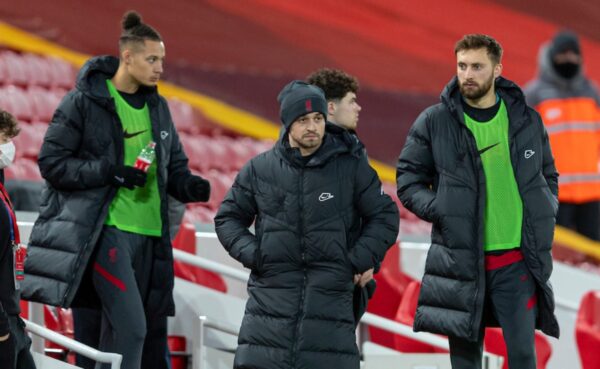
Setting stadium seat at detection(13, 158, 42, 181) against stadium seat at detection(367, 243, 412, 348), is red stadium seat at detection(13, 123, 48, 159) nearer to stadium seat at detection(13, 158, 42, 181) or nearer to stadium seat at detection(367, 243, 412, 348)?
stadium seat at detection(13, 158, 42, 181)

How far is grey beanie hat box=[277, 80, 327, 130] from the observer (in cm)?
402

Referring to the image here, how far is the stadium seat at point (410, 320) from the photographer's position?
5500 mm

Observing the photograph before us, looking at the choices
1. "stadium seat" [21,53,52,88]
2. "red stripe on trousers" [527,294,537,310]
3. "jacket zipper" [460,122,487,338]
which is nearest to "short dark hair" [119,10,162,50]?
"jacket zipper" [460,122,487,338]

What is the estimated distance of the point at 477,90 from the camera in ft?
14.0

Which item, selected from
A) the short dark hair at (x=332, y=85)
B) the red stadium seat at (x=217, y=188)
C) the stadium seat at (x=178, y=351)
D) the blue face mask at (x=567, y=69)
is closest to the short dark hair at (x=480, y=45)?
the short dark hair at (x=332, y=85)

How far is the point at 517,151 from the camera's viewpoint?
4.25 metres

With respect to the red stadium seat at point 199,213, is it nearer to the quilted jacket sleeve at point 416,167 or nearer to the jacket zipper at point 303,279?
the quilted jacket sleeve at point 416,167

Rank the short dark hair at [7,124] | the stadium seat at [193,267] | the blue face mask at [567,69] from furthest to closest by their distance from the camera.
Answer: the blue face mask at [567,69] → the stadium seat at [193,267] → the short dark hair at [7,124]

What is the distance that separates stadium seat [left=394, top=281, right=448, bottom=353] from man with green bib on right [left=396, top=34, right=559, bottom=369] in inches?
47.7

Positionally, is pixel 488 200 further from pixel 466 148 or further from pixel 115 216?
pixel 115 216

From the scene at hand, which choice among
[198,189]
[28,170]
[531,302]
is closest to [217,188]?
A: [28,170]

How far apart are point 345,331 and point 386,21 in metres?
7.69

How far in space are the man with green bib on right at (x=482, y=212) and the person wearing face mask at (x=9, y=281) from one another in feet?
3.78

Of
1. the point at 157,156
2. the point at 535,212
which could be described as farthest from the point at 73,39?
the point at 535,212
